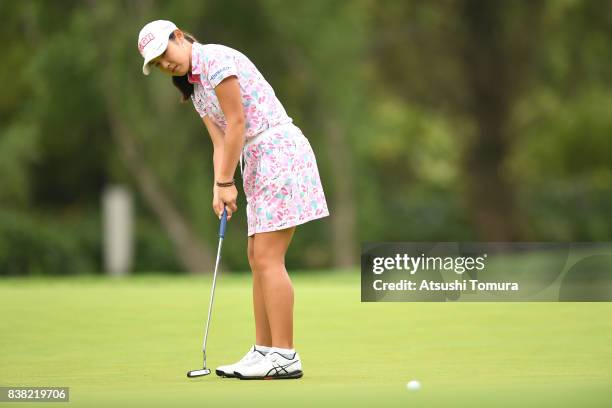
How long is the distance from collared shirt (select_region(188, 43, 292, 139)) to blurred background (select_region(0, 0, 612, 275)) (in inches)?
581

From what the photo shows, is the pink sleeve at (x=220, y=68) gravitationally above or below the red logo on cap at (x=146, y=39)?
below

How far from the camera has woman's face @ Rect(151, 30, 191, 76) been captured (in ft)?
19.9

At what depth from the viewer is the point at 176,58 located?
6074 mm

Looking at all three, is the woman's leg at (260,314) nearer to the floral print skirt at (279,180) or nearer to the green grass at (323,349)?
the floral print skirt at (279,180)

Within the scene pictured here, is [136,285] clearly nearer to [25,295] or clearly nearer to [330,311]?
[25,295]

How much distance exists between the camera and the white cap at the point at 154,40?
237 inches

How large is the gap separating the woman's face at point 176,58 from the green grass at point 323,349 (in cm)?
142

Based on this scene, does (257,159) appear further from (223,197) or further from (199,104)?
(199,104)

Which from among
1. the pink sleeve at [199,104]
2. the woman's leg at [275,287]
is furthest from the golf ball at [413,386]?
the pink sleeve at [199,104]

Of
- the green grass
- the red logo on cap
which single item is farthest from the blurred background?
the red logo on cap

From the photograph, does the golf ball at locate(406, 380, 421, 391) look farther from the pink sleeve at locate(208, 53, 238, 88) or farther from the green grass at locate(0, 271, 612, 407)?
the pink sleeve at locate(208, 53, 238, 88)

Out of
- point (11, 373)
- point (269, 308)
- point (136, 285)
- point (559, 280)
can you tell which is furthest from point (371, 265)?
point (136, 285)

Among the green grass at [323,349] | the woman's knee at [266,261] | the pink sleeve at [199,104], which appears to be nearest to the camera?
the green grass at [323,349]

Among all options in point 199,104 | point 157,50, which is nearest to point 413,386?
point 199,104
